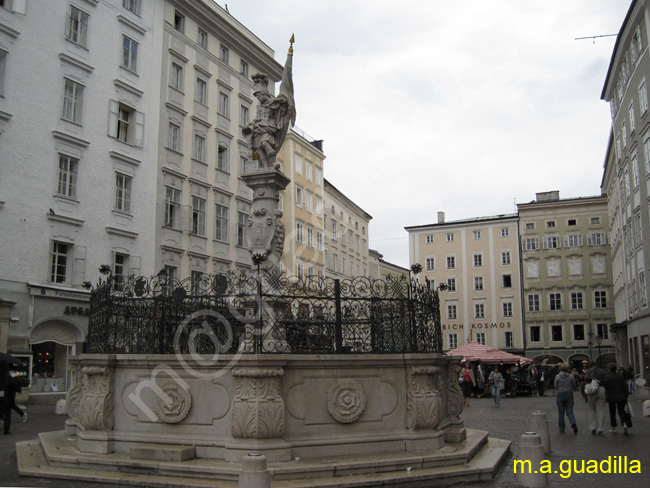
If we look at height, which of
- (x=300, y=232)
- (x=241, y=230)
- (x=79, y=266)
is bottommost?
(x=79, y=266)

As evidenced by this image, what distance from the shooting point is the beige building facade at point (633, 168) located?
35375 millimetres

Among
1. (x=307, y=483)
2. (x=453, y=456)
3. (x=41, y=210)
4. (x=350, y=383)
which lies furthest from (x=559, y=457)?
(x=41, y=210)

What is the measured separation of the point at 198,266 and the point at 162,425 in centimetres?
2697

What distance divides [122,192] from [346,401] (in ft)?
83.8

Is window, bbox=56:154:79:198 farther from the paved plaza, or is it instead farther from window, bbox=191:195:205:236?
the paved plaza

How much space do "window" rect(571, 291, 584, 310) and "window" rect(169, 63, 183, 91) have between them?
4806 cm

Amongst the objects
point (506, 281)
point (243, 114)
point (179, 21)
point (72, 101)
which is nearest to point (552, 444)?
point (72, 101)

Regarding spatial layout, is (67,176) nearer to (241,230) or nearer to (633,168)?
(241,230)

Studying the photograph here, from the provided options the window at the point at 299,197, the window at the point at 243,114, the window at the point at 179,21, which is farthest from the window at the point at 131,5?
the window at the point at 299,197

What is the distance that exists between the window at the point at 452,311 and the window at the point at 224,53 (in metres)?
42.5

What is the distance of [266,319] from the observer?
1045 centimetres

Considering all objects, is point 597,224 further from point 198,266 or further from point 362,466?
point 362,466

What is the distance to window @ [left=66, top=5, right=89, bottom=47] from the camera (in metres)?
31.0

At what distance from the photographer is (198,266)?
121 feet
